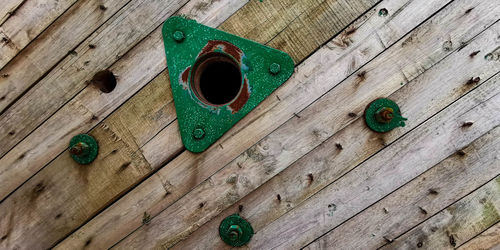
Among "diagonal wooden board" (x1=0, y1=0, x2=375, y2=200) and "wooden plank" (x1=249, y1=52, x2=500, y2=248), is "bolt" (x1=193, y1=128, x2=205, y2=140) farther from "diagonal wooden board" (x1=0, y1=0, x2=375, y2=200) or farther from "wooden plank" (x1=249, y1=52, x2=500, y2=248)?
"wooden plank" (x1=249, y1=52, x2=500, y2=248)

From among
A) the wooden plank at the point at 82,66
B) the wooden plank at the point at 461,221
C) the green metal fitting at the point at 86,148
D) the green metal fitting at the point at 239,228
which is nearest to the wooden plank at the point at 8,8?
the wooden plank at the point at 82,66

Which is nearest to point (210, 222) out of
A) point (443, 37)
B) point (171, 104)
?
point (171, 104)

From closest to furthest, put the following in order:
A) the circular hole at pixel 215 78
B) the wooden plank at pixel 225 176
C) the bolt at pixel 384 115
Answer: the bolt at pixel 384 115 < the wooden plank at pixel 225 176 < the circular hole at pixel 215 78

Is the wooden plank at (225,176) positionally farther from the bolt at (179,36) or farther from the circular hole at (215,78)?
the bolt at (179,36)

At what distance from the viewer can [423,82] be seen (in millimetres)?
1692

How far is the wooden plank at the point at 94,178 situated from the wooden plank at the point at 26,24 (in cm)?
65

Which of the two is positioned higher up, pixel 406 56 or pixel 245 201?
pixel 406 56

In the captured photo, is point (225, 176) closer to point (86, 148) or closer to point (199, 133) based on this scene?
point (199, 133)

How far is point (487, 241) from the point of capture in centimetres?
169

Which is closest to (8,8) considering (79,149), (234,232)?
(79,149)

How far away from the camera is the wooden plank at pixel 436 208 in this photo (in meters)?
1.67

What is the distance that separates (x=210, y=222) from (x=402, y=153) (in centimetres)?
105

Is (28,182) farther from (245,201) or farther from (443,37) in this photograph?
(443,37)

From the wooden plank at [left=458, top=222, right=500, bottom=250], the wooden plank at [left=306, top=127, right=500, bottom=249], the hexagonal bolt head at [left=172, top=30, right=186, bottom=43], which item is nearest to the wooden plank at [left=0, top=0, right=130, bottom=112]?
the hexagonal bolt head at [left=172, top=30, right=186, bottom=43]
